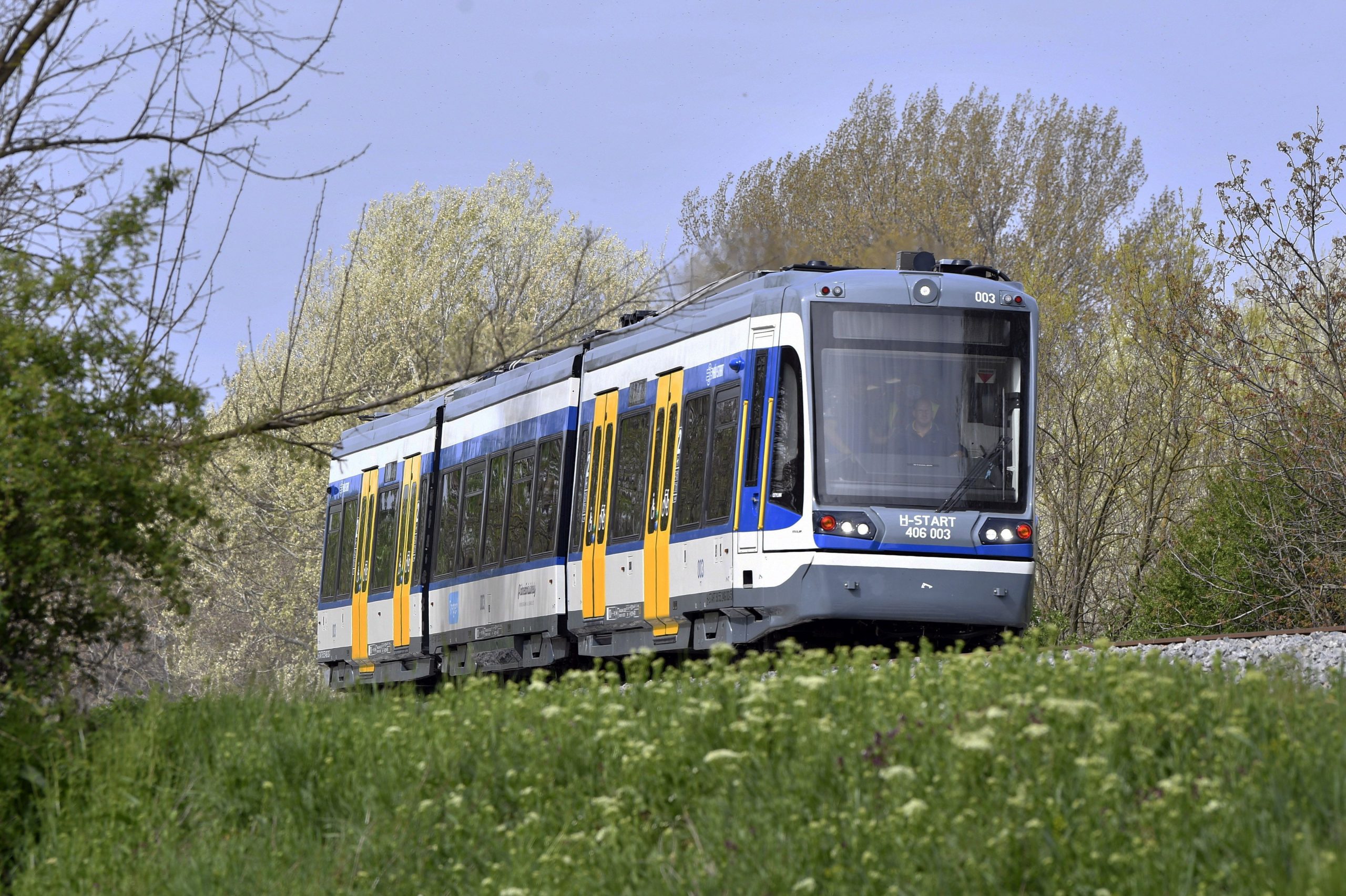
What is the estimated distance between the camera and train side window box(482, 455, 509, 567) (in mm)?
17641

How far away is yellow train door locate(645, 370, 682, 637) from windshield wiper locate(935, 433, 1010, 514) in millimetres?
2545

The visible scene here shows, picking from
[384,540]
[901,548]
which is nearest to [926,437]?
[901,548]

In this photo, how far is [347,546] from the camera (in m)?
22.9

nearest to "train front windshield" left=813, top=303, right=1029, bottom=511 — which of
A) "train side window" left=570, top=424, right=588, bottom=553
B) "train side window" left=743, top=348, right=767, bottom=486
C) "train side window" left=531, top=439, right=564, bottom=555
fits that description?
"train side window" left=743, top=348, right=767, bottom=486

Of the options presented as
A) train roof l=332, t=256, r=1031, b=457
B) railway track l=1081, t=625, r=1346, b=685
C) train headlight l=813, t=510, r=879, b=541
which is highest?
train roof l=332, t=256, r=1031, b=457

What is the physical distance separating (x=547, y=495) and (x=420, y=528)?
3.94m

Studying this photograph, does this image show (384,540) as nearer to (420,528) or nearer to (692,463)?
(420,528)

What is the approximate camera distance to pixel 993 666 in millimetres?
7180

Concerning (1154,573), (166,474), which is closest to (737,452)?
(166,474)

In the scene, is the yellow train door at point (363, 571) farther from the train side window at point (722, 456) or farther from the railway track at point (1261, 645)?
the railway track at point (1261, 645)

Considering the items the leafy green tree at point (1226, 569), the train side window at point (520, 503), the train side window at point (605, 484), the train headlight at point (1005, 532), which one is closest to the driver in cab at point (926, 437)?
the train headlight at point (1005, 532)

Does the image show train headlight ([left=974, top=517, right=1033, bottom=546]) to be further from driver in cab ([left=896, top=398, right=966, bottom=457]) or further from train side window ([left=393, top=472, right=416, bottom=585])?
train side window ([left=393, top=472, right=416, bottom=585])

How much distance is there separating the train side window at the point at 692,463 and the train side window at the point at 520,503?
3.49 m

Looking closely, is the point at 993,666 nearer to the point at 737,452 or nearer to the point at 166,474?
the point at 166,474
